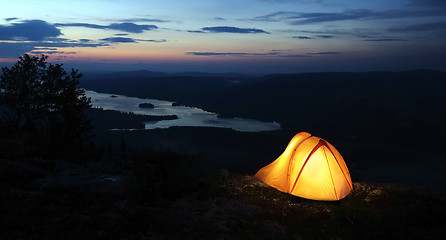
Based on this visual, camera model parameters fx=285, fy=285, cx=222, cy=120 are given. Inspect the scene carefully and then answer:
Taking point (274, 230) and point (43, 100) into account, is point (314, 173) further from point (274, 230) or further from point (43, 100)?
point (43, 100)

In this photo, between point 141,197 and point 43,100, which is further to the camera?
point 43,100

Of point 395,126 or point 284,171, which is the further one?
point 395,126

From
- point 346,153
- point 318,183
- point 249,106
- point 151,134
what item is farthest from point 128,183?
point 249,106

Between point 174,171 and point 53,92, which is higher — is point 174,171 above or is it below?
below

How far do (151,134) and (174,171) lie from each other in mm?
48586

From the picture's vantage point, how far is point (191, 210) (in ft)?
30.1

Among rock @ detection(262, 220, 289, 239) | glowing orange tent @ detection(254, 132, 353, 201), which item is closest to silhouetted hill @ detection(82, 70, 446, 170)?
glowing orange tent @ detection(254, 132, 353, 201)

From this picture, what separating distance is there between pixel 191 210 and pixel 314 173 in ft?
16.0

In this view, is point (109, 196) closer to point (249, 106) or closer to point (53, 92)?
point (53, 92)

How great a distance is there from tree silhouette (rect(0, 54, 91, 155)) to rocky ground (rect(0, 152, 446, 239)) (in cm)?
1015

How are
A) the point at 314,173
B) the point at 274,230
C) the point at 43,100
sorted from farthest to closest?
the point at 43,100, the point at 314,173, the point at 274,230

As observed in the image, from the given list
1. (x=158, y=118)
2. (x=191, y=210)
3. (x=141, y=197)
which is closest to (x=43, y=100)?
(x=141, y=197)

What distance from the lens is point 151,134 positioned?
57875 millimetres

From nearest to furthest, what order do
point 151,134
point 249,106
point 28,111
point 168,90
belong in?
point 28,111
point 151,134
point 249,106
point 168,90
